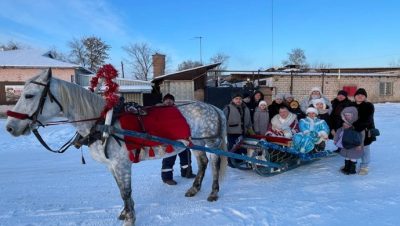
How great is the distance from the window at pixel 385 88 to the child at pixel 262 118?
2334 centimetres

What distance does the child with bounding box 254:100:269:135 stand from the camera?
6.39 meters

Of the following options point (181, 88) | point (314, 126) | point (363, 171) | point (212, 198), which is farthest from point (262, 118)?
point (181, 88)

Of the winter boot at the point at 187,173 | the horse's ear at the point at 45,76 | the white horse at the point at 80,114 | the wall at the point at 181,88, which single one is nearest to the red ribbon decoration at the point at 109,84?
the white horse at the point at 80,114

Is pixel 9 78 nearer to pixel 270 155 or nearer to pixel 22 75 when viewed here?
pixel 22 75

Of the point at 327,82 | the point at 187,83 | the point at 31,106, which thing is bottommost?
the point at 31,106

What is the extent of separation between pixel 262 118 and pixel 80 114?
3931mm

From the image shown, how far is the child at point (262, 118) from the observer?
6.39 meters

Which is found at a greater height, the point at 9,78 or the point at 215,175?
the point at 9,78

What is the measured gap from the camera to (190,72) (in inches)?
688

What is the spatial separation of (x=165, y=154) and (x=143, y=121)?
1.81 feet

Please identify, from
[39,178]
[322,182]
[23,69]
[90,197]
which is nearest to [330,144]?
[322,182]

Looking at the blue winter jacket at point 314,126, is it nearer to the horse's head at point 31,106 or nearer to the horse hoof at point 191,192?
the horse hoof at point 191,192

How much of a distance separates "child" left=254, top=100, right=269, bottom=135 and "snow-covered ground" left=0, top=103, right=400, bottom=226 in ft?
3.38

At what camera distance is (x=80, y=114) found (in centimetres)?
351
